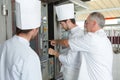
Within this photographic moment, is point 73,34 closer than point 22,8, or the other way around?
point 22,8

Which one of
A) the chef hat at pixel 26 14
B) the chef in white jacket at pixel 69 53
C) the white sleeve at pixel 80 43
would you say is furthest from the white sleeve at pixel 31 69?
the chef in white jacket at pixel 69 53

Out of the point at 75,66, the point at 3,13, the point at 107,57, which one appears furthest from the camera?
the point at 75,66

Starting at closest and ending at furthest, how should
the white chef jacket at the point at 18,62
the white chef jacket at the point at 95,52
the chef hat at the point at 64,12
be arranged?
the white chef jacket at the point at 18,62, the white chef jacket at the point at 95,52, the chef hat at the point at 64,12

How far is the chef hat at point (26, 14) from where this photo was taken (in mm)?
1439

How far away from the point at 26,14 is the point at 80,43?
999 millimetres

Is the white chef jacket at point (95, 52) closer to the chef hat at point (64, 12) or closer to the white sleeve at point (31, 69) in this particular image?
the chef hat at point (64, 12)

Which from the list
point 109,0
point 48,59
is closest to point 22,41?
point 48,59

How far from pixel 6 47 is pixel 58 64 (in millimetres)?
1669

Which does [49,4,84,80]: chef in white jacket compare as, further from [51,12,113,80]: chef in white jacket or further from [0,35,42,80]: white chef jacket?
[0,35,42,80]: white chef jacket

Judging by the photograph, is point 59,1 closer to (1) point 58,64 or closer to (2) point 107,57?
(1) point 58,64

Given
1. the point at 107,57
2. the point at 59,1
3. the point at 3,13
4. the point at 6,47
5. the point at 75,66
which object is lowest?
the point at 75,66

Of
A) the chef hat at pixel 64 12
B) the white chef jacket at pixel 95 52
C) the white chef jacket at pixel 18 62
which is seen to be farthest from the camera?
the chef hat at pixel 64 12

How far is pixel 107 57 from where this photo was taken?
93.9 inches

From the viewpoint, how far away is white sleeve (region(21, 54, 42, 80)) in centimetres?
138
